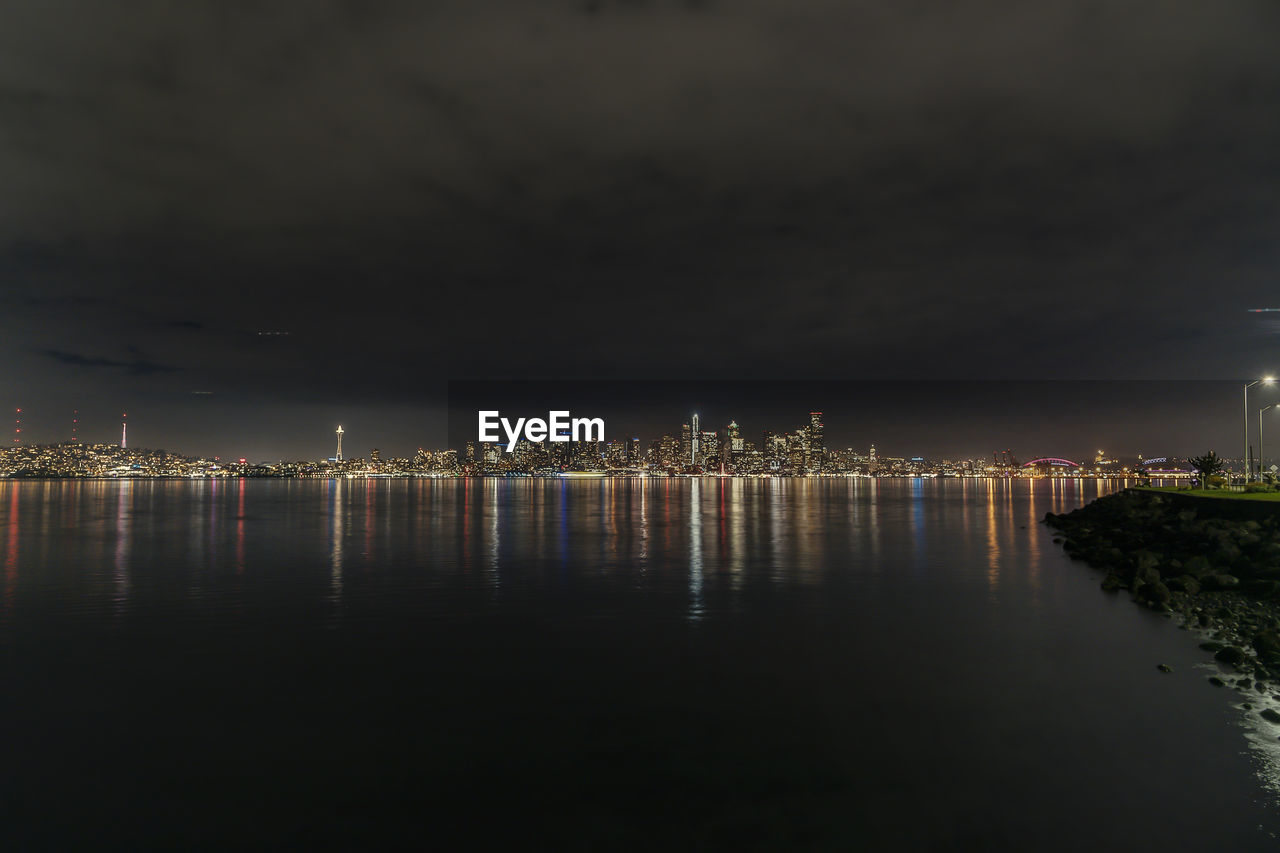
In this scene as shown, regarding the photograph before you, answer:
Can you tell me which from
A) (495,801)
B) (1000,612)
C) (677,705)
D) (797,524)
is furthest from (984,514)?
(495,801)

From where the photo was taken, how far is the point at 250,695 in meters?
12.2

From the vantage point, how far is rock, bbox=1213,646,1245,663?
13789 millimetres

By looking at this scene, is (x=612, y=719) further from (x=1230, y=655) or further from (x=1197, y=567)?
(x=1197, y=567)


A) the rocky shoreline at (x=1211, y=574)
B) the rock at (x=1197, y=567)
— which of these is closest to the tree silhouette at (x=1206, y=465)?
the rocky shoreline at (x=1211, y=574)

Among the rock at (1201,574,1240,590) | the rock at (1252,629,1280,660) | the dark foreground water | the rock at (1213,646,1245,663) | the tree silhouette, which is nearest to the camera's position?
the dark foreground water

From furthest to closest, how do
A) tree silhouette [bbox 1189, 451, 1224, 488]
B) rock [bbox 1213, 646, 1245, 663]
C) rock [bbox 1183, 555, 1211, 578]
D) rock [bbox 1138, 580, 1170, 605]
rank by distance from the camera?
1. tree silhouette [bbox 1189, 451, 1224, 488]
2. rock [bbox 1183, 555, 1211, 578]
3. rock [bbox 1138, 580, 1170, 605]
4. rock [bbox 1213, 646, 1245, 663]

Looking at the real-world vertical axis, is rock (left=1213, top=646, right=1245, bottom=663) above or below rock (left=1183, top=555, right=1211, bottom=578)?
below

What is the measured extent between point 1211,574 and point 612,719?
71.6 feet

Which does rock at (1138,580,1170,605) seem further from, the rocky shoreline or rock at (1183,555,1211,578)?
rock at (1183,555,1211,578)

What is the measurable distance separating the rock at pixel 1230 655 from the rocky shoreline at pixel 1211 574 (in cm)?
2

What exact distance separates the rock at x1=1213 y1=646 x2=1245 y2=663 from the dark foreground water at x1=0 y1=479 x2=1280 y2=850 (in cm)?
126

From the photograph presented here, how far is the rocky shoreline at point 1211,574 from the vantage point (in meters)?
13.8

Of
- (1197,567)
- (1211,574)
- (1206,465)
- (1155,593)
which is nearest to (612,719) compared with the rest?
(1155,593)

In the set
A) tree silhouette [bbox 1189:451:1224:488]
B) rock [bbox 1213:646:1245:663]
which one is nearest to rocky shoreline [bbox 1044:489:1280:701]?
rock [bbox 1213:646:1245:663]
